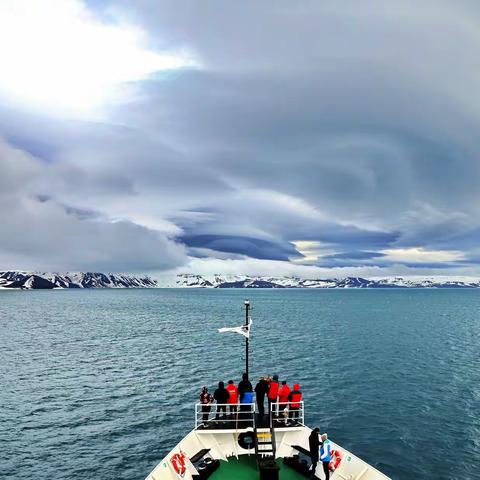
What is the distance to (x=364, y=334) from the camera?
303 feet

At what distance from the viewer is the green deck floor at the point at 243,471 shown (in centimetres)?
1919

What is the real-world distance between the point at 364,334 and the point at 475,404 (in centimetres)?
5230

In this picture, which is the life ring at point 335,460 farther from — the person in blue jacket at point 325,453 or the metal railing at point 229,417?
the metal railing at point 229,417

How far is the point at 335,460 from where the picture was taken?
2017 centimetres

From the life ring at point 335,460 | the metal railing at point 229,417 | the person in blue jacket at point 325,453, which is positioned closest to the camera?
the person in blue jacket at point 325,453

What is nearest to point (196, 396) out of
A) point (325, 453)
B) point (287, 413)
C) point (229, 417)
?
point (229, 417)

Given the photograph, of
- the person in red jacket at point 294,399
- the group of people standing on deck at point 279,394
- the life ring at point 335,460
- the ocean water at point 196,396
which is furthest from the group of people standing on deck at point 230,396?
the ocean water at point 196,396

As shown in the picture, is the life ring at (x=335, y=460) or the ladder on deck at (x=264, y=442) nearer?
the life ring at (x=335, y=460)

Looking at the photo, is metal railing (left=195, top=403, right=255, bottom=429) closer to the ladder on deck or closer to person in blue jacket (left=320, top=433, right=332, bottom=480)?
the ladder on deck

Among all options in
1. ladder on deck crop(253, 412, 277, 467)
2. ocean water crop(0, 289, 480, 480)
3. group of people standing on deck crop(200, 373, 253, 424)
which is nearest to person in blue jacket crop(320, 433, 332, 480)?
ladder on deck crop(253, 412, 277, 467)

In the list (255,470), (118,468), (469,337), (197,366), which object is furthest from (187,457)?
(469,337)

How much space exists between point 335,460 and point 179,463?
22.9ft

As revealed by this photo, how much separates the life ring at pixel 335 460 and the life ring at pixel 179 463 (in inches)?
257

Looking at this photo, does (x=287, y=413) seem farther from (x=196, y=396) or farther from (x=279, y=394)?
(x=196, y=396)
